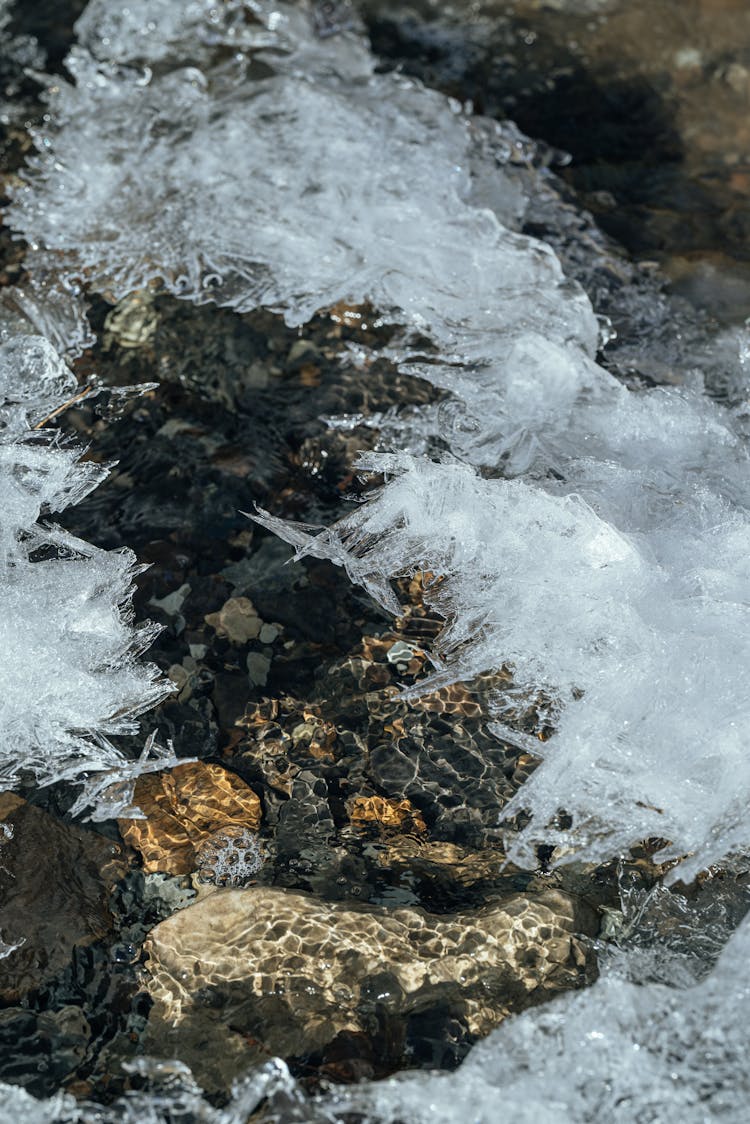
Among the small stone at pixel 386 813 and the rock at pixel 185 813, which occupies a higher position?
the small stone at pixel 386 813

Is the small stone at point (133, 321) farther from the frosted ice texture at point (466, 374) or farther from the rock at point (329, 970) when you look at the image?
the rock at point (329, 970)

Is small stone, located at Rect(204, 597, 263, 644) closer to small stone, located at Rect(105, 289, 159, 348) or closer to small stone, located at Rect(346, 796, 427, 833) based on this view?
small stone, located at Rect(346, 796, 427, 833)

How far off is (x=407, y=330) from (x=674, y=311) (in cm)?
104

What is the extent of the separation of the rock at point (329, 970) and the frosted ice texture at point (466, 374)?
26cm

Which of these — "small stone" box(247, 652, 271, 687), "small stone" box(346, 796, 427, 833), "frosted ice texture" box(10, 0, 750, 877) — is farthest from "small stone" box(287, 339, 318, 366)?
"small stone" box(346, 796, 427, 833)

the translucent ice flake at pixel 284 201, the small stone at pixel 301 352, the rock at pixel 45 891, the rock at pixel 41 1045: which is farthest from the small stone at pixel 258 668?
the translucent ice flake at pixel 284 201

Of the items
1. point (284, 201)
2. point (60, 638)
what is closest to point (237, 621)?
point (60, 638)

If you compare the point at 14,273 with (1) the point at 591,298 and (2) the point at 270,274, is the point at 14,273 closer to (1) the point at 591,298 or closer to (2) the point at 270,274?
(2) the point at 270,274

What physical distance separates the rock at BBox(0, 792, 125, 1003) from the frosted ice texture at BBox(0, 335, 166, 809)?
103 mm

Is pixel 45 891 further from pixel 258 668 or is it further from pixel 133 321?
pixel 133 321

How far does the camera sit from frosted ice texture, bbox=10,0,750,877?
2.71 m

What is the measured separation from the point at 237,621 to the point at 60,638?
20.1 inches

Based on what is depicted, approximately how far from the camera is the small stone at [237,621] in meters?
3.16

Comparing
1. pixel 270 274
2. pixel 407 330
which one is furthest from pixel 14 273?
pixel 407 330
